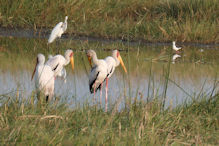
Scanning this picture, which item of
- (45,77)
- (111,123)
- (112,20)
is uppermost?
Result: (112,20)

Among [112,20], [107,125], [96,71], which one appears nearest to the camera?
[107,125]

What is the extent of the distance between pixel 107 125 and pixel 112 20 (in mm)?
10610

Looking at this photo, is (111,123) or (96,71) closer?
(111,123)

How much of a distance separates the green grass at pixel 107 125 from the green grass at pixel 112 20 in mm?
7602

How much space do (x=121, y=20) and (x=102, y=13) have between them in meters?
0.56

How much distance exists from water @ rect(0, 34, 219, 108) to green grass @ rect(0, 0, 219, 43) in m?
0.51

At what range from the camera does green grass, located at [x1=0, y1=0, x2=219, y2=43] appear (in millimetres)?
13125

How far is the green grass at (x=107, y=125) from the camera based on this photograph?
353 cm

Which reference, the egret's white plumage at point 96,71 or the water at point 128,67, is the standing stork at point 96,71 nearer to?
the egret's white plumage at point 96,71

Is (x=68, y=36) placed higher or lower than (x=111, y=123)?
higher

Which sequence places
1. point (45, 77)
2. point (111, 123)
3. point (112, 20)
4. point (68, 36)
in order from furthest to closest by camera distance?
point (112, 20), point (68, 36), point (45, 77), point (111, 123)

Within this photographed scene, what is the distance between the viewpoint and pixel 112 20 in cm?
1456

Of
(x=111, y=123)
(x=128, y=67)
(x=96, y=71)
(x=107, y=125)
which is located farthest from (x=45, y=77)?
(x=107, y=125)

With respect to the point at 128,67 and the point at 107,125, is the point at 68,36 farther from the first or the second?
the point at 107,125
